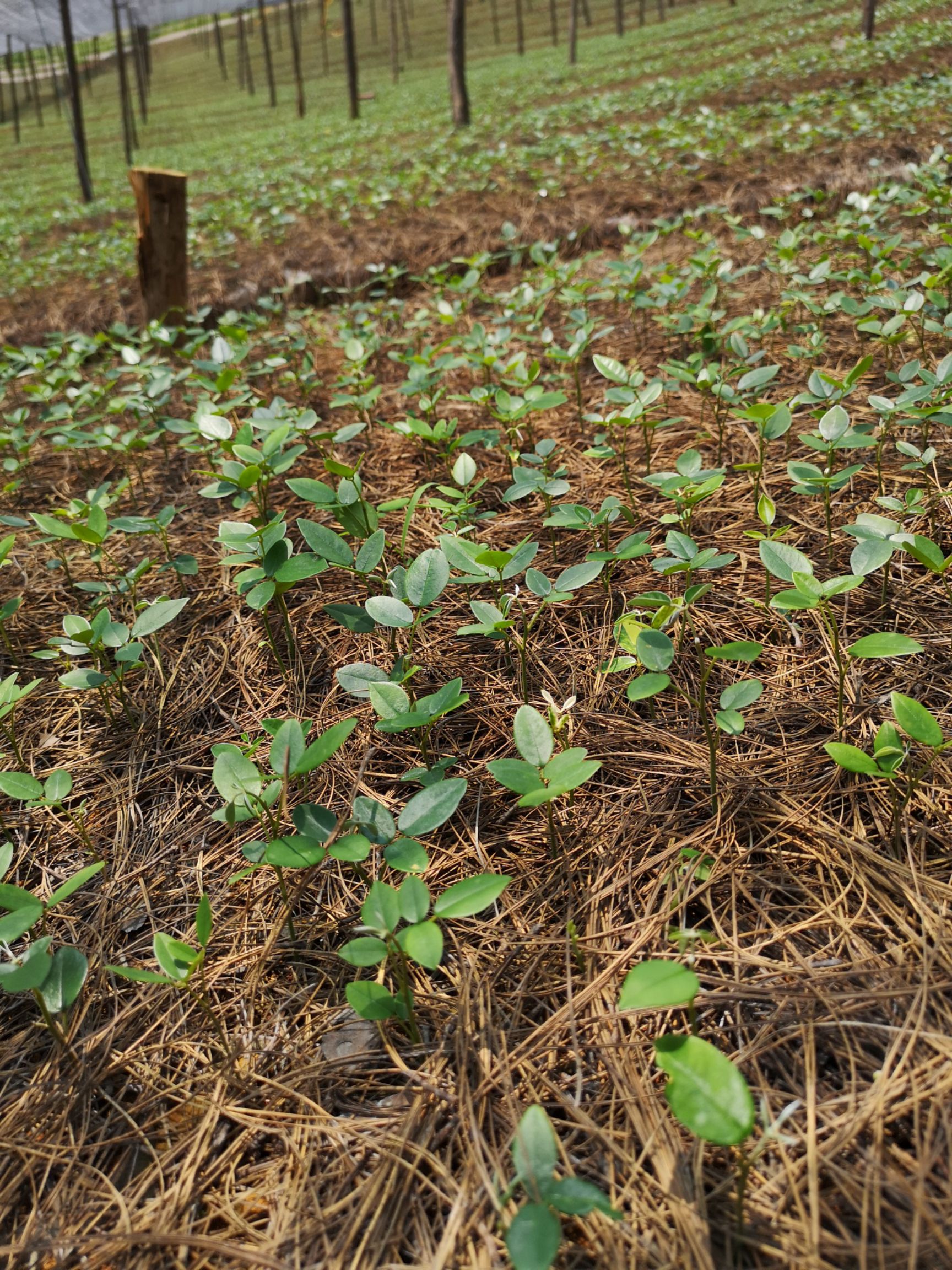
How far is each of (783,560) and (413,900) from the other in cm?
86

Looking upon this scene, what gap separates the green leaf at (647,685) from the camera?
115 centimetres

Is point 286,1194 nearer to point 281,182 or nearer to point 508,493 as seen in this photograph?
point 508,493

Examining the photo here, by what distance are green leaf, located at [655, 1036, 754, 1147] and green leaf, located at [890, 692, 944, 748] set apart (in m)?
0.53

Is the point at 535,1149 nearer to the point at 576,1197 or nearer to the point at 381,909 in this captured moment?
the point at 576,1197

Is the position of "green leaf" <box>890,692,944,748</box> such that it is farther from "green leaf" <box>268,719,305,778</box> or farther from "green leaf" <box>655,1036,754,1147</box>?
"green leaf" <box>268,719,305,778</box>

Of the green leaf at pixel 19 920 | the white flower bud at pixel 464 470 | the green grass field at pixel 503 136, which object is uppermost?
the green grass field at pixel 503 136

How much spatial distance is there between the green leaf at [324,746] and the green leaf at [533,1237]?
1.94ft

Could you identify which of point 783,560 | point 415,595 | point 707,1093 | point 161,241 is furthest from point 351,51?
point 707,1093

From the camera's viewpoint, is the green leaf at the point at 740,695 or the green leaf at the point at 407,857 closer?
the green leaf at the point at 407,857

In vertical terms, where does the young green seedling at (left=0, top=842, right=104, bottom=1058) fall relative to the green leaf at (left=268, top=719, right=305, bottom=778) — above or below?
below

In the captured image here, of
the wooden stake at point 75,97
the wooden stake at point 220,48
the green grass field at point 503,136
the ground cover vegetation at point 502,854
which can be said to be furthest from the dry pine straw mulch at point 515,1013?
the wooden stake at point 220,48

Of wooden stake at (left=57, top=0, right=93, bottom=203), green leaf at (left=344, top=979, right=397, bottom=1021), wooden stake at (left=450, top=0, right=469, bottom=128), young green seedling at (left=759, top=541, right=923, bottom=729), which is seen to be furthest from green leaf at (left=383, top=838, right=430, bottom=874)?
wooden stake at (left=450, top=0, right=469, bottom=128)

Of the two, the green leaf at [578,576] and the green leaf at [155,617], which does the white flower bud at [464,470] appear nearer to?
the green leaf at [578,576]

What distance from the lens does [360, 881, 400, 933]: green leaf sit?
34.8 inches
